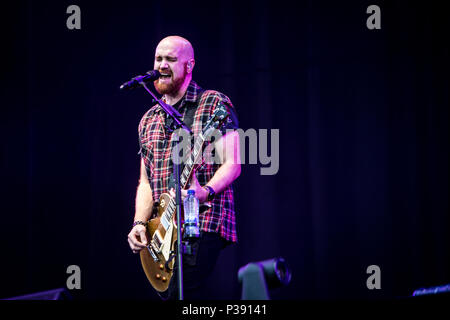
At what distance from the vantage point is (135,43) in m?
3.79

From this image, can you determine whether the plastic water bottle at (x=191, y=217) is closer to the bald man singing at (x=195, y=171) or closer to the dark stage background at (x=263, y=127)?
the bald man singing at (x=195, y=171)

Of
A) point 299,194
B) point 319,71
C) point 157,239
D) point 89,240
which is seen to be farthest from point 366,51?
point 89,240

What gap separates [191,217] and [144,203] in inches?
29.4

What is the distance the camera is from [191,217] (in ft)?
6.89

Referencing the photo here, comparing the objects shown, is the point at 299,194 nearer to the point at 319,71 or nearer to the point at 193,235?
the point at 319,71

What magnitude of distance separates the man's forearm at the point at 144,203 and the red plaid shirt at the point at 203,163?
3.0 inches

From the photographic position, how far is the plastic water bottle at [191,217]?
2.07m

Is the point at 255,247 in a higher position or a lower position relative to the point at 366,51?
lower

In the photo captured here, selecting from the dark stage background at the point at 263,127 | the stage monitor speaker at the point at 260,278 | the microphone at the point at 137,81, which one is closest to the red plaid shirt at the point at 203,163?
the microphone at the point at 137,81

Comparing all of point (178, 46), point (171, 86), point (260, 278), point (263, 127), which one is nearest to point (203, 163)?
point (171, 86)

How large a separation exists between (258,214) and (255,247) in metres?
0.21

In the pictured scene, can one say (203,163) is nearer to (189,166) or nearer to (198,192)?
(189,166)

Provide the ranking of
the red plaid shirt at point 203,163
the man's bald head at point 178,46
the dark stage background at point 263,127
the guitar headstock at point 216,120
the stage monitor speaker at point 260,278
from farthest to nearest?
the dark stage background at point 263,127, the man's bald head at point 178,46, the red plaid shirt at point 203,163, the guitar headstock at point 216,120, the stage monitor speaker at point 260,278

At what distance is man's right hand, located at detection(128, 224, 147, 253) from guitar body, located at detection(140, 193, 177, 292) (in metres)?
0.03
